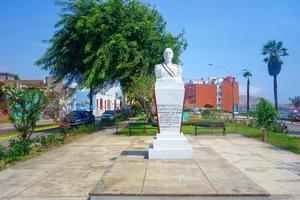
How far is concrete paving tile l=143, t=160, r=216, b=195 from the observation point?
670 cm

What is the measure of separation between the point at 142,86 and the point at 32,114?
38.9ft

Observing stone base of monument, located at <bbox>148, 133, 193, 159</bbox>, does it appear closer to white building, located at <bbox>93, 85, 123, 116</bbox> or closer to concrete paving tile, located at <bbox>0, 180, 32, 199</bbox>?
concrete paving tile, located at <bbox>0, 180, 32, 199</bbox>

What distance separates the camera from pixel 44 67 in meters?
28.4

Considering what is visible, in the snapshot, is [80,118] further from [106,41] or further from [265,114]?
[265,114]

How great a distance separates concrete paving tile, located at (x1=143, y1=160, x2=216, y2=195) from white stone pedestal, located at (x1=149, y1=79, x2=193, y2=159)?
3.04ft

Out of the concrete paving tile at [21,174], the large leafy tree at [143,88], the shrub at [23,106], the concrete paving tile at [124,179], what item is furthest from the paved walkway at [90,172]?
the large leafy tree at [143,88]

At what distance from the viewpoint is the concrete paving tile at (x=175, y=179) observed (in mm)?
6703

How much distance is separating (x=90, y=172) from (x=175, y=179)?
11.7 ft

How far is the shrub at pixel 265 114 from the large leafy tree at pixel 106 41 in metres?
9.07

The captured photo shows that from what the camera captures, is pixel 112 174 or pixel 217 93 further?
pixel 217 93

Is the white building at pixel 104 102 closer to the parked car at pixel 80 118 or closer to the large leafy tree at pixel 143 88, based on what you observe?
the parked car at pixel 80 118

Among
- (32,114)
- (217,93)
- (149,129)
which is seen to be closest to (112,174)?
(32,114)

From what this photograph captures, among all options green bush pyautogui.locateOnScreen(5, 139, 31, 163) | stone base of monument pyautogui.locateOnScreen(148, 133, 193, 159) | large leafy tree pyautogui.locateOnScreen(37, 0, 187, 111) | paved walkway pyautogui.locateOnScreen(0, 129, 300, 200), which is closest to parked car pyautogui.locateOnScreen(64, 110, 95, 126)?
large leafy tree pyautogui.locateOnScreen(37, 0, 187, 111)

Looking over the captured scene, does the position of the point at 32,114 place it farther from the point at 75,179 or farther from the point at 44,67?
the point at 44,67
